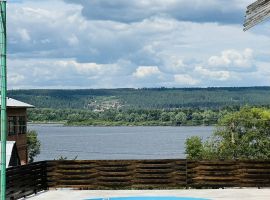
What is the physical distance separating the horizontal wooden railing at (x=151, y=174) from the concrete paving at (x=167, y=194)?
0.59 metres

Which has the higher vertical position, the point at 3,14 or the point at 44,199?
the point at 3,14

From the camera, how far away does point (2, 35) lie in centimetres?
470

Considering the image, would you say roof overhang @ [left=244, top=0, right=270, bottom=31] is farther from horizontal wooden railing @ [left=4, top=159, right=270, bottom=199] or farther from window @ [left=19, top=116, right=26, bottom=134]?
window @ [left=19, top=116, right=26, bottom=134]

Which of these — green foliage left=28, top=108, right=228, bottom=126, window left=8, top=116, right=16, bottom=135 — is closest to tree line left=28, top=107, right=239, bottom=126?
green foliage left=28, top=108, right=228, bottom=126

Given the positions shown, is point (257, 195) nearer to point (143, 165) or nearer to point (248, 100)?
point (143, 165)

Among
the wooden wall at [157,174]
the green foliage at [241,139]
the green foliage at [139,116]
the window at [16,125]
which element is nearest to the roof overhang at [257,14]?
the wooden wall at [157,174]

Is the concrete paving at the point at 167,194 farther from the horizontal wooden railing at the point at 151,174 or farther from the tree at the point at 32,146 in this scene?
the tree at the point at 32,146

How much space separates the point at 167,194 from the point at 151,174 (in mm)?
1828

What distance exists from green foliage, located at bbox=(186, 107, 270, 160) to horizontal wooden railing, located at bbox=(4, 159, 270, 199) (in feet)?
131

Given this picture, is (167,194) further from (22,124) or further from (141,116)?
(141,116)

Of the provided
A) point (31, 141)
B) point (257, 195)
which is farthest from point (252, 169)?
point (31, 141)

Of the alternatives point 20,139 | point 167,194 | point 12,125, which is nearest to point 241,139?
point 20,139

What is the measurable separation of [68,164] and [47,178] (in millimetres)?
909

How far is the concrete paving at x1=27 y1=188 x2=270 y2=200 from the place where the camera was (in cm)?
1814
